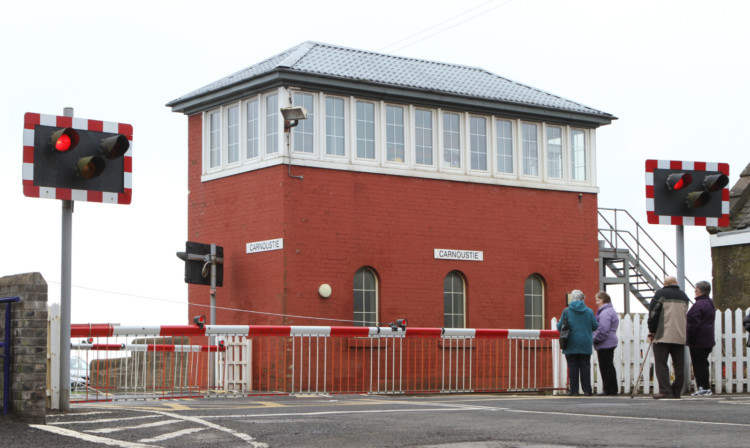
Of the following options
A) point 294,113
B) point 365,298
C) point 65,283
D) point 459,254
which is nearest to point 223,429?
point 65,283

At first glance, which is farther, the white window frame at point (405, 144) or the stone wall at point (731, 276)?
the white window frame at point (405, 144)

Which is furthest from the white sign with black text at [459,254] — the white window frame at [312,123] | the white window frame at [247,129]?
the white window frame at [247,129]

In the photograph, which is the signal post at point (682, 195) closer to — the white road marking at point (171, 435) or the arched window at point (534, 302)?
the white road marking at point (171, 435)

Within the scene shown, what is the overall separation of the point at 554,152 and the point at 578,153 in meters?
0.73

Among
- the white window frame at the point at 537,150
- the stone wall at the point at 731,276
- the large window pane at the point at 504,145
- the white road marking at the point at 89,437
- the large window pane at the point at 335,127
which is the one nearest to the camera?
the white road marking at the point at 89,437

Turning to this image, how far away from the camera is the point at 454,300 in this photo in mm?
25516

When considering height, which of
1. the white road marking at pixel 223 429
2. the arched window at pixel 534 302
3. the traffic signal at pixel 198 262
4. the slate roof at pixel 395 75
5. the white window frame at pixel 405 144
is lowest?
the white road marking at pixel 223 429

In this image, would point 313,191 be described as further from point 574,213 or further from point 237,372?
point 574,213

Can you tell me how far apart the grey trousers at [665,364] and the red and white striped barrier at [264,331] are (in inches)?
148

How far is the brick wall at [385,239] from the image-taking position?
23391 mm

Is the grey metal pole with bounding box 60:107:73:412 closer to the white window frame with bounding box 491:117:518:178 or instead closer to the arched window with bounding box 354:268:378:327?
the arched window with bounding box 354:268:378:327

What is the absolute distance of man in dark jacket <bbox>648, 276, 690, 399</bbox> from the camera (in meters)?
15.6

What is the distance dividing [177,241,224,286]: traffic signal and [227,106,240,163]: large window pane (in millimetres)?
2086

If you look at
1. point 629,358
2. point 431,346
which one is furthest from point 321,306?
point 629,358
